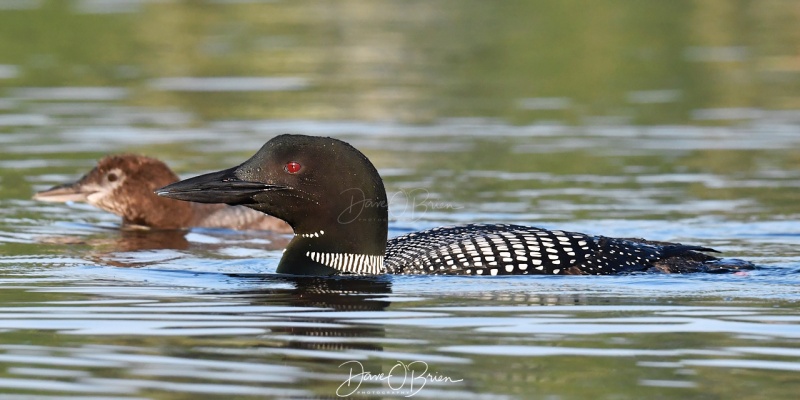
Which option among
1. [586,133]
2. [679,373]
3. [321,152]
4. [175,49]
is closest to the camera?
[679,373]

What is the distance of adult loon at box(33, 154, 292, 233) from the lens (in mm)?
9836

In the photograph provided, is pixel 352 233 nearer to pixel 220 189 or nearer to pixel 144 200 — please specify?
pixel 220 189

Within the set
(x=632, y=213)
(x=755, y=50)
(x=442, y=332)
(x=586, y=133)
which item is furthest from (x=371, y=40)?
(x=442, y=332)

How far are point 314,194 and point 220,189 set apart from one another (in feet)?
1.46

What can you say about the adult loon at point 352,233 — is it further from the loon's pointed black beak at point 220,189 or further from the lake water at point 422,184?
the lake water at point 422,184

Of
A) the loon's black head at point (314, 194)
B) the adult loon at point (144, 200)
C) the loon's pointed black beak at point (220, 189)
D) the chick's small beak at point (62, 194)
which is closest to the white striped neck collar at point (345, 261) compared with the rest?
the loon's black head at point (314, 194)

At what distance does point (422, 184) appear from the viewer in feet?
34.7

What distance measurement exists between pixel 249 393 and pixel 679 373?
1437mm

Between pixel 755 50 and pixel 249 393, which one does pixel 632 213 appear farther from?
pixel 755 50

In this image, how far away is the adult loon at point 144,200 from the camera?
9.84m

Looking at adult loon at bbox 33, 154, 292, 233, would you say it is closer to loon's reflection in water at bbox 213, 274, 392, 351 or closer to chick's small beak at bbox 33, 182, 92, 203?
chick's small beak at bbox 33, 182, 92, 203

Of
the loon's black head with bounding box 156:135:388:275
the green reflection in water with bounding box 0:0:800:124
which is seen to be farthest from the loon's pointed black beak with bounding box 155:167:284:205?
the green reflection in water with bounding box 0:0:800:124

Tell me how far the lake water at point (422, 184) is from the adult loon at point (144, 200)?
234 mm

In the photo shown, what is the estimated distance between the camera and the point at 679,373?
4926 mm
